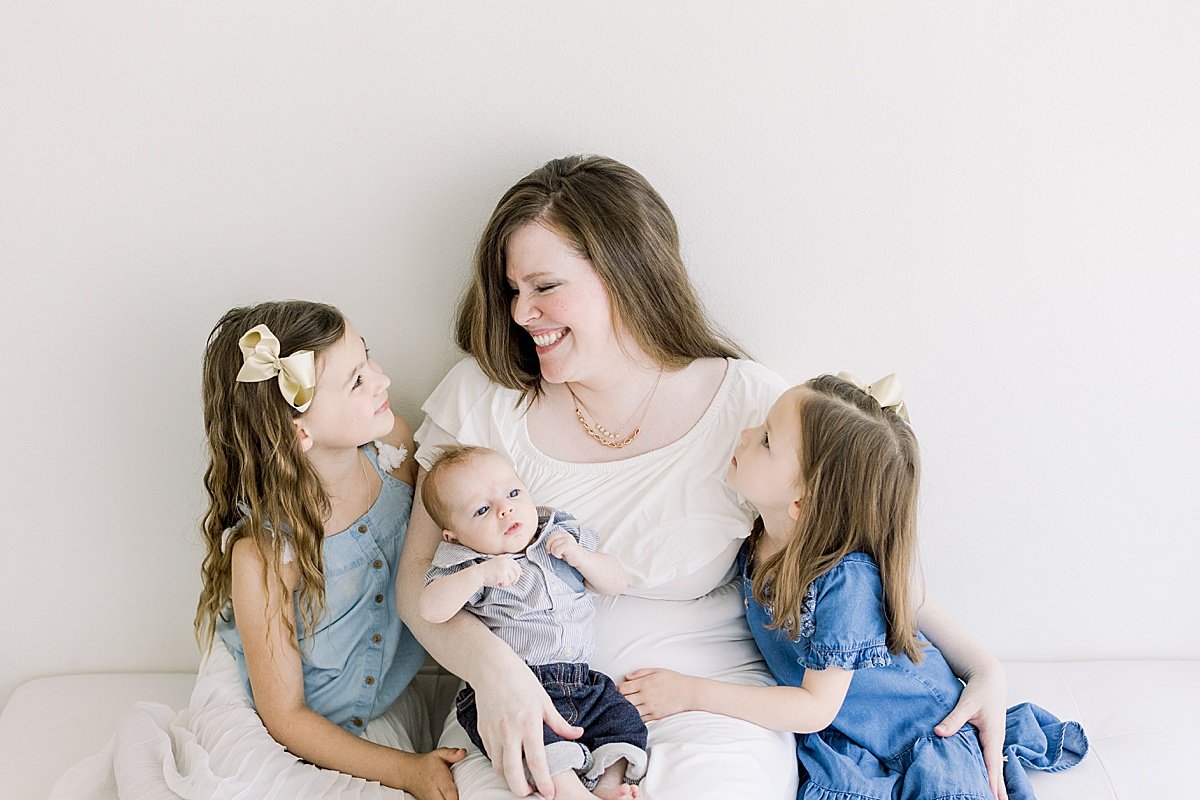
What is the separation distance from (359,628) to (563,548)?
0.47m

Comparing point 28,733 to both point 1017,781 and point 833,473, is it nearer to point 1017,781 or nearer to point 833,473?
point 833,473

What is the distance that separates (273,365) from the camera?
160 cm

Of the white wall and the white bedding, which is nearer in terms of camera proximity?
the white bedding

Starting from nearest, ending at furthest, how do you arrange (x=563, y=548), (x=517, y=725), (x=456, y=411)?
(x=517, y=725)
(x=563, y=548)
(x=456, y=411)

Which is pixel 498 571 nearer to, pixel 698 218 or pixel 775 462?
pixel 775 462

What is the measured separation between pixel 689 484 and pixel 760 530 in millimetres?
160

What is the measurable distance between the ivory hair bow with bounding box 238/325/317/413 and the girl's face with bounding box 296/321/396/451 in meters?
0.04

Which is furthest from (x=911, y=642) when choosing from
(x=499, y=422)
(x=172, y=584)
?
(x=172, y=584)

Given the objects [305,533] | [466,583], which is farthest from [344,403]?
[466,583]

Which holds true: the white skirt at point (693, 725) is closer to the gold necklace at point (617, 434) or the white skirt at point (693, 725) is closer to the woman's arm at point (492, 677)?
the woman's arm at point (492, 677)

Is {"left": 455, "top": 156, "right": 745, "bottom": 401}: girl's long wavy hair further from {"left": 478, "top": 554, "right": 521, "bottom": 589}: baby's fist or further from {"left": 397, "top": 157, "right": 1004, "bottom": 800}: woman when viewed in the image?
{"left": 478, "top": 554, "right": 521, "bottom": 589}: baby's fist

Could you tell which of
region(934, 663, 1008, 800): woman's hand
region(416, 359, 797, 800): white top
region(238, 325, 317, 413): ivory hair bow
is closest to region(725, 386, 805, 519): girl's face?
region(416, 359, 797, 800): white top

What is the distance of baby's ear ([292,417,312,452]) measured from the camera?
65.0 inches

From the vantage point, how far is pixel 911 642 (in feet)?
5.29
